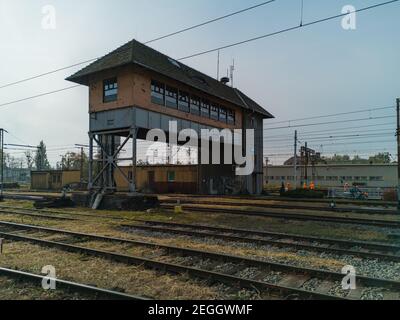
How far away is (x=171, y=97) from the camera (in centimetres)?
2275

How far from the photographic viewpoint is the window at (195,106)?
979 inches

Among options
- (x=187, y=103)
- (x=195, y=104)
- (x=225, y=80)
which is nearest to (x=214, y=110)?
(x=195, y=104)

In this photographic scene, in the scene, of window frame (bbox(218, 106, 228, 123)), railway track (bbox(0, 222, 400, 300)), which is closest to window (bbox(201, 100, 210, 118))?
window frame (bbox(218, 106, 228, 123))

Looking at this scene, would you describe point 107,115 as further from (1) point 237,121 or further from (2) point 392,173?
(2) point 392,173

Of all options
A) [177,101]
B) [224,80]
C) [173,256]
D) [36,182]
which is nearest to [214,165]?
[224,80]

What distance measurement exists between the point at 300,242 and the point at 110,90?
638 inches

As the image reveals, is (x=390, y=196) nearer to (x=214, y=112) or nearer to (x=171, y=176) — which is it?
(x=214, y=112)

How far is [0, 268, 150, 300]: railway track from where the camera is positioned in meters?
4.95

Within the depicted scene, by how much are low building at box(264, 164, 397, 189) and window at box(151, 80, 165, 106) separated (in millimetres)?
37624

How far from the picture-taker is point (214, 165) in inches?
1400

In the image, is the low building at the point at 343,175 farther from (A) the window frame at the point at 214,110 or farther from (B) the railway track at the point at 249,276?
(B) the railway track at the point at 249,276

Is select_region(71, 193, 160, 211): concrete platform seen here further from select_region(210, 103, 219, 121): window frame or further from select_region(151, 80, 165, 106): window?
select_region(210, 103, 219, 121): window frame

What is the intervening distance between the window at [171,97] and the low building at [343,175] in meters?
36.1

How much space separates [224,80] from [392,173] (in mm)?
39842
